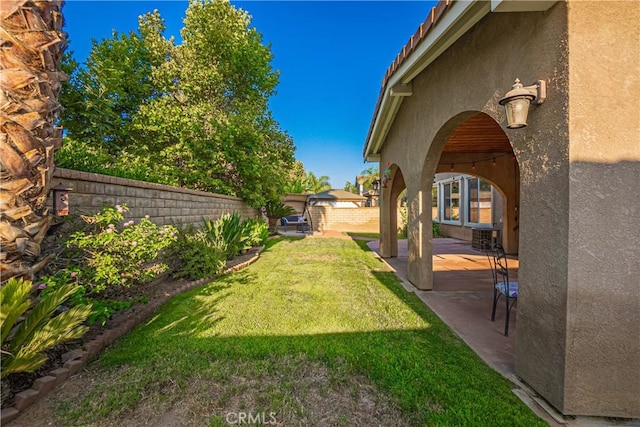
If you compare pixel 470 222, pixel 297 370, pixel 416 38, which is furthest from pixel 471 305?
pixel 470 222

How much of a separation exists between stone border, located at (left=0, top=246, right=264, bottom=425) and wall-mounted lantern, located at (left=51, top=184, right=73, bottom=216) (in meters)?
1.67

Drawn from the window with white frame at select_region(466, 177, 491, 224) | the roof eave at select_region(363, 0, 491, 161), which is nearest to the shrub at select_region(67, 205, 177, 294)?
the roof eave at select_region(363, 0, 491, 161)

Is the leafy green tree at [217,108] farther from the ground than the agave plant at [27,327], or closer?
farther from the ground

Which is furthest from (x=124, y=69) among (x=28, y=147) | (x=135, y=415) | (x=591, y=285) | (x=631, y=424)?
(x=631, y=424)

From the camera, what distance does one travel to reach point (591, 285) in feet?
7.34

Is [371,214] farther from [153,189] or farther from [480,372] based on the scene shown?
[480,372]

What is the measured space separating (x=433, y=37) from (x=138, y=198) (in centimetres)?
610

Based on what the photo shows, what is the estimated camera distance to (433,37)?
12.6 feet

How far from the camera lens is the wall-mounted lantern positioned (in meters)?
3.48

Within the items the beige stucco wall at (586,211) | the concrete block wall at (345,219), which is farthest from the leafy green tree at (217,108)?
the beige stucco wall at (586,211)

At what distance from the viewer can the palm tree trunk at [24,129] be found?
2443 mm

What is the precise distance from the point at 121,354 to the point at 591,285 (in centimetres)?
484

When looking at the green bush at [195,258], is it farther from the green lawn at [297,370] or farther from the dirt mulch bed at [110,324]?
the green lawn at [297,370]

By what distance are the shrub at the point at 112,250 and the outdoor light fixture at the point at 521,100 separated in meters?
4.94
